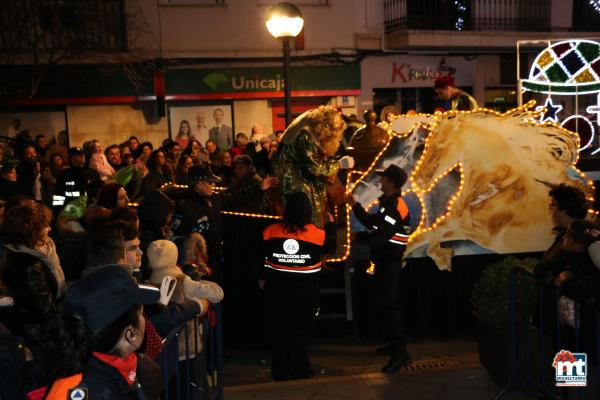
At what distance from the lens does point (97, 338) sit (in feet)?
9.20

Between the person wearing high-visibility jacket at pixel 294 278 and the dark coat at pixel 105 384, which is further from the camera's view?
the person wearing high-visibility jacket at pixel 294 278

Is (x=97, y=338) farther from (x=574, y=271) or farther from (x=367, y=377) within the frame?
(x=367, y=377)

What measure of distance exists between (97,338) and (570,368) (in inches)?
155

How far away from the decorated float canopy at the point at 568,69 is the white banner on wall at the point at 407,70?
975cm

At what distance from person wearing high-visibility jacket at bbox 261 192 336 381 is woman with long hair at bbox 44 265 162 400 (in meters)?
3.39

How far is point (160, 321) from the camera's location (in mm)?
4242

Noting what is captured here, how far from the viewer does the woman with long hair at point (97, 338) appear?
2752 millimetres

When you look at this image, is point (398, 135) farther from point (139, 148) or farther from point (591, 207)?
point (139, 148)

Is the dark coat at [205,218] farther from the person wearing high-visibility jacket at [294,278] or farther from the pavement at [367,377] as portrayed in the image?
the pavement at [367,377]

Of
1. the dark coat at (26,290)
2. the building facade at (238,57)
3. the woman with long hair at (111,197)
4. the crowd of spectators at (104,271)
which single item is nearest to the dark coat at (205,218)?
the crowd of spectators at (104,271)

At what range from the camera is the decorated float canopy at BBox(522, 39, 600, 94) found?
9.50 m

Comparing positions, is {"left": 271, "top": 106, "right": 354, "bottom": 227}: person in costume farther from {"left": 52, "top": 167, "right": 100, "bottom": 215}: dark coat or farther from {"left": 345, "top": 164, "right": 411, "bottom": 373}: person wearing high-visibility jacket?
{"left": 52, "top": 167, "right": 100, "bottom": 215}: dark coat

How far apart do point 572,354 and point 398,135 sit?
3.27 metres

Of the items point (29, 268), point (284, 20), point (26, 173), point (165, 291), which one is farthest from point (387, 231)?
point (26, 173)
